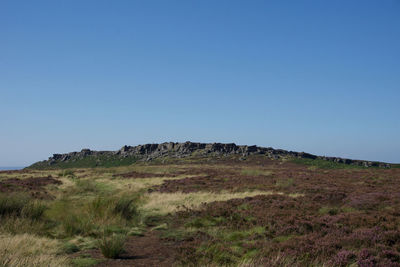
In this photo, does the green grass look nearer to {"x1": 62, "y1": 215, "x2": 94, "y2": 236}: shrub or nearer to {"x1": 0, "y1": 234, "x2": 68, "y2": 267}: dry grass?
{"x1": 0, "y1": 234, "x2": 68, "y2": 267}: dry grass

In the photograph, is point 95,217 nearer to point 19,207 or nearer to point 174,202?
point 19,207

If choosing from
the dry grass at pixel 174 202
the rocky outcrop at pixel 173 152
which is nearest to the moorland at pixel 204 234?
the dry grass at pixel 174 202

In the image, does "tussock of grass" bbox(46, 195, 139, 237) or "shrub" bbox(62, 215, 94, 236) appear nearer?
"shrub" bbox(62, 215, 94, 236)

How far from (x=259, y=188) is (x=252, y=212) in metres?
11.8

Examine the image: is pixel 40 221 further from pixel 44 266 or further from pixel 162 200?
pixel 162 200

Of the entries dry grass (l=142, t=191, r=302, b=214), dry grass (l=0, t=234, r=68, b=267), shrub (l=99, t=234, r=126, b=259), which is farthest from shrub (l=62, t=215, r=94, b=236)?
dry grass (l=142, t=191, r=302, b=214)

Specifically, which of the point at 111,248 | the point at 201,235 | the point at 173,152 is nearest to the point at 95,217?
the point at 111,248

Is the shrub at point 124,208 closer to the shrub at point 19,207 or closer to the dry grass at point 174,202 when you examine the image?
the dry grass at point 174,202

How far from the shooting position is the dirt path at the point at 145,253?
7914 mm

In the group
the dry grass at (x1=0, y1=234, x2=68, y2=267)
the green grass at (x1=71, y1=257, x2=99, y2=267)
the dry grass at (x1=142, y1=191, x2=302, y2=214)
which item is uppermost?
the dry grass at (x1=0, y1=234, x2=68, y2=267)

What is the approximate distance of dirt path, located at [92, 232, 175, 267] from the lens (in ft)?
26.0

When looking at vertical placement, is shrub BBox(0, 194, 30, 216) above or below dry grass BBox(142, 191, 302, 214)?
above

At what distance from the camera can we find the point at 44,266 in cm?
587

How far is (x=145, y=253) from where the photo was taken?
8.93m
